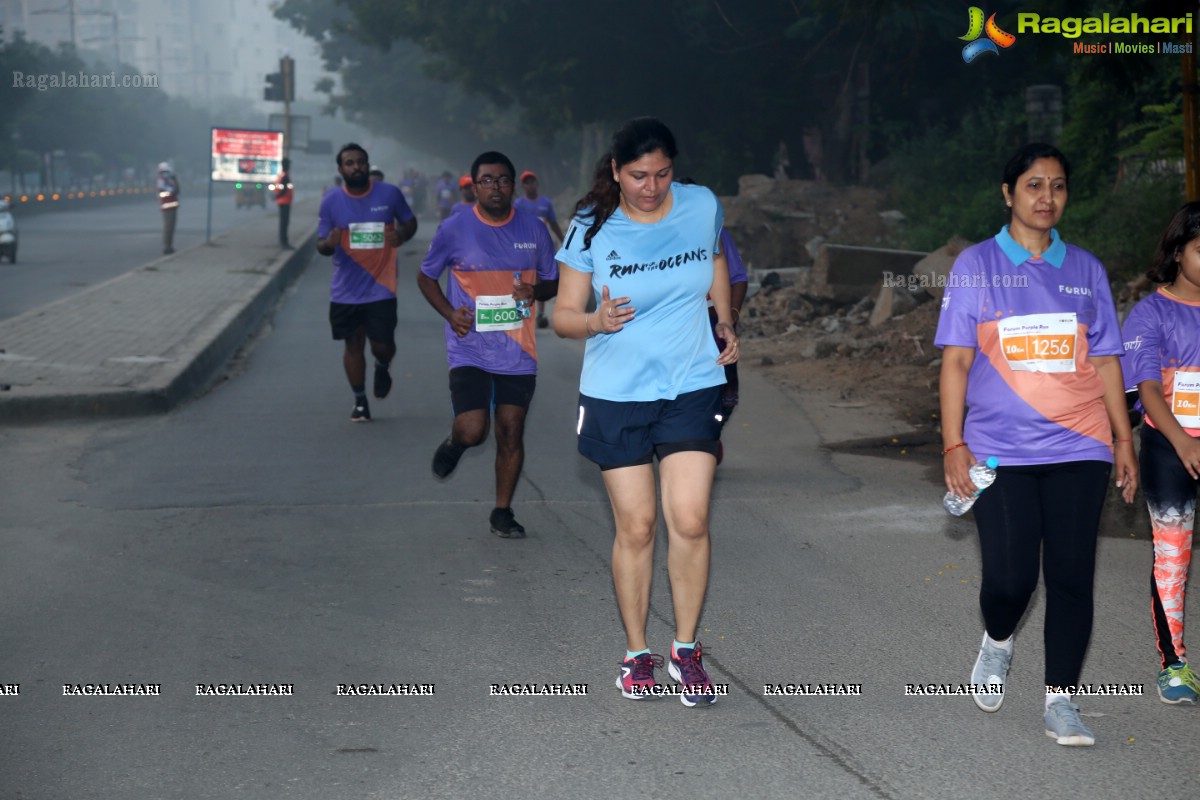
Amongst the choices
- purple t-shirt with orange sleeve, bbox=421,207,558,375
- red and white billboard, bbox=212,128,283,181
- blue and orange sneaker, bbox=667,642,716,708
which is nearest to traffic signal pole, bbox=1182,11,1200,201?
purple t-shirt with orange sleeve, bbox=421,207,558,375

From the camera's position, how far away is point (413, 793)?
13.2 feet

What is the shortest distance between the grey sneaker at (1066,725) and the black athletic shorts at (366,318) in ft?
23.3

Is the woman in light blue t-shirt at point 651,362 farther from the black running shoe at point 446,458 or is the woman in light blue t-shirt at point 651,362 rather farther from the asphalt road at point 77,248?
the asphalt road at point 77,248

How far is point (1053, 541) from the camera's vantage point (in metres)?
4.38

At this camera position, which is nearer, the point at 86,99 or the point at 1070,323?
the point at 1070,323

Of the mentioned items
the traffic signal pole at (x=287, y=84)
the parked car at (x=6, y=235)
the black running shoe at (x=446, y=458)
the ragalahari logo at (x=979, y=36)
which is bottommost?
the black running shoe at (x=446, y=458)

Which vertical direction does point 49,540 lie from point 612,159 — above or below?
below

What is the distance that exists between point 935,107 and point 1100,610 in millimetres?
26315

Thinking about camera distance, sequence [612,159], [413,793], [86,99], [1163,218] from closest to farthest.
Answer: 1. [413,793]
2. [612,159]
3. [1163,218]
4. [86,99]

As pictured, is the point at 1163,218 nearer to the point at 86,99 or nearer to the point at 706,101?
the point at 706,101

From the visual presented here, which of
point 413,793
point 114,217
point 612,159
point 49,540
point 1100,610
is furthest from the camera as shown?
point 114,217

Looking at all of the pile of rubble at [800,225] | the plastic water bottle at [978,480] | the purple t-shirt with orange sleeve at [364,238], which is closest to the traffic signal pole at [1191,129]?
the purple t-shirt with orange sleeve at [364,238]

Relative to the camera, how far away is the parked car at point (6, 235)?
29.1 meters

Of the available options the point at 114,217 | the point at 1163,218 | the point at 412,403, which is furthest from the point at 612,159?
the point at 114,217
